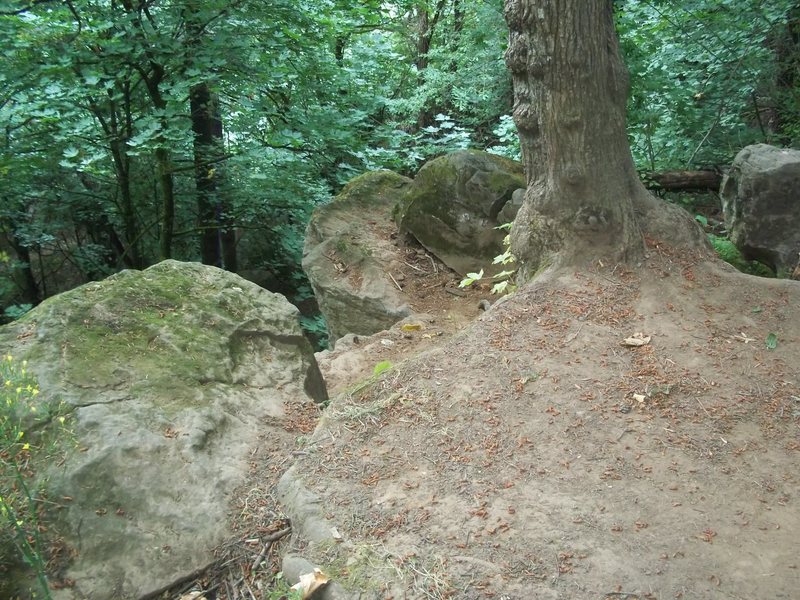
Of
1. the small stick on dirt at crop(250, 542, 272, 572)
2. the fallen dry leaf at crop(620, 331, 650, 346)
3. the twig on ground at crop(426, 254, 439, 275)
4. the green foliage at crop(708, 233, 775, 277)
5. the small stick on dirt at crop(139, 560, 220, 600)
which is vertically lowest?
the twig on ground at crop(426, 254, 439, 275)

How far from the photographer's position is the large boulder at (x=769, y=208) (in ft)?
18.5

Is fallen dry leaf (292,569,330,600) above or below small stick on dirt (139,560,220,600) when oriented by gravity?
above

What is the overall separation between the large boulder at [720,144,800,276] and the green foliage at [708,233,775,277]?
0.19 feet


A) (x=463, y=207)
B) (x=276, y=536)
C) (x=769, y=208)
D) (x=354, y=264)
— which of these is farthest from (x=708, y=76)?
(x=276, y=536)

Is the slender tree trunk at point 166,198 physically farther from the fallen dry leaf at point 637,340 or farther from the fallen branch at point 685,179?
the fallen dry leaf at point 637,340

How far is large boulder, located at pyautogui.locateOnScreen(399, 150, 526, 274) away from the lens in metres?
7.05

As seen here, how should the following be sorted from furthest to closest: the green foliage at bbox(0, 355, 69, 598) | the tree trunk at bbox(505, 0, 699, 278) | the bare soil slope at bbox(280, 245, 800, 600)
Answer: the tree trunk at bbox(505, 0, 699, 278) < the green foliage at bbox(0, 355, 69, 598) < the bare soil slope at bbox(280, 245, 800, 600)

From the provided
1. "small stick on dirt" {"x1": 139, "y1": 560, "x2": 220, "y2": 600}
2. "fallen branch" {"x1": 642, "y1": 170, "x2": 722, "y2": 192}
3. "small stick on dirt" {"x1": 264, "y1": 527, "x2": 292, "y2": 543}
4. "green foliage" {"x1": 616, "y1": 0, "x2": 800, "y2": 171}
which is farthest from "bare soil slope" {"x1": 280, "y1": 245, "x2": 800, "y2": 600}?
"green foliage" {"x1": 616, "y1": 0, "x2": 800, "y2": 171}

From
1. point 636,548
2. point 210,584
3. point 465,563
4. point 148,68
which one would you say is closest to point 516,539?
point 465,563

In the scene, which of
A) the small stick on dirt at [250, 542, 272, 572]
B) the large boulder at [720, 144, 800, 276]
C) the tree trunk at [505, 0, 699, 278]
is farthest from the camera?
the large boulder at [720, 144, 800, 276]

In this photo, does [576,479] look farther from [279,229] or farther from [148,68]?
[279,229]

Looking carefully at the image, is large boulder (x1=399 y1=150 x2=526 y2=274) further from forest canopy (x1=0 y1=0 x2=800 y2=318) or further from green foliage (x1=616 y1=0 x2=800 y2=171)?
green foliage (x1=616 y1=0 x2=800 y2=171)

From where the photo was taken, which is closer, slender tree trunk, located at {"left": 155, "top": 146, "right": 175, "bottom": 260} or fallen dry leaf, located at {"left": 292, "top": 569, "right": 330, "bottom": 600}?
fallen dry leaf, located at {"left": 292, "top": 569, "right": 330, "bottom": 600}

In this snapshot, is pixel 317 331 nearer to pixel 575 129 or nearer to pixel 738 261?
pixel 738 261
